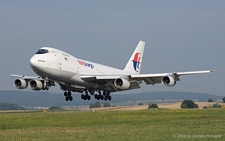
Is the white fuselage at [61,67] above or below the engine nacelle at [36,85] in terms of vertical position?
above

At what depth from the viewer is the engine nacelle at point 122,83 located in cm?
5888

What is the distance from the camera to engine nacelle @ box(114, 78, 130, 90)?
5888 centimetres

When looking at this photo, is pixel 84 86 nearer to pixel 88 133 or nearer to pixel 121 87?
pixel 121 87

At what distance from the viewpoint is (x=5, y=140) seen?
92.0 ft

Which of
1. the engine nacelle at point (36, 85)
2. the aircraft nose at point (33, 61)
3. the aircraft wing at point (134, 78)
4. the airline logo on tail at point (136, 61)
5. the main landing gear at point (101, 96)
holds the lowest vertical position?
the main landing gear at point (101, 96)

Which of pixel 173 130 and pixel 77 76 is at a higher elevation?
pixel 77 76

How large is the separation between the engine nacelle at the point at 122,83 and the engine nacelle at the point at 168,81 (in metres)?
4.28

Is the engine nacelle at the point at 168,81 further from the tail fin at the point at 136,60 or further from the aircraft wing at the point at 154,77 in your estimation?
the tail fin at the point at 136,60

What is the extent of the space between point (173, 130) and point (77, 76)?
26330mm

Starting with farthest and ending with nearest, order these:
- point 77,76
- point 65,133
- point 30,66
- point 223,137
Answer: point 77,76, point 30,66, point 65,133, point 223,137

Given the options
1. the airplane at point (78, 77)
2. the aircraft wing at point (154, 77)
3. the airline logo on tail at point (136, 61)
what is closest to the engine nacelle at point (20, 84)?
A: the airplane at point (78, 77)

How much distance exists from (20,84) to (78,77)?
969 cm

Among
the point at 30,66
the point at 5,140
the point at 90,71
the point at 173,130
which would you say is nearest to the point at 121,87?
the point at 90,71

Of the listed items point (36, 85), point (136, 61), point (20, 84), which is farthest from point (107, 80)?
point (136, 61)
